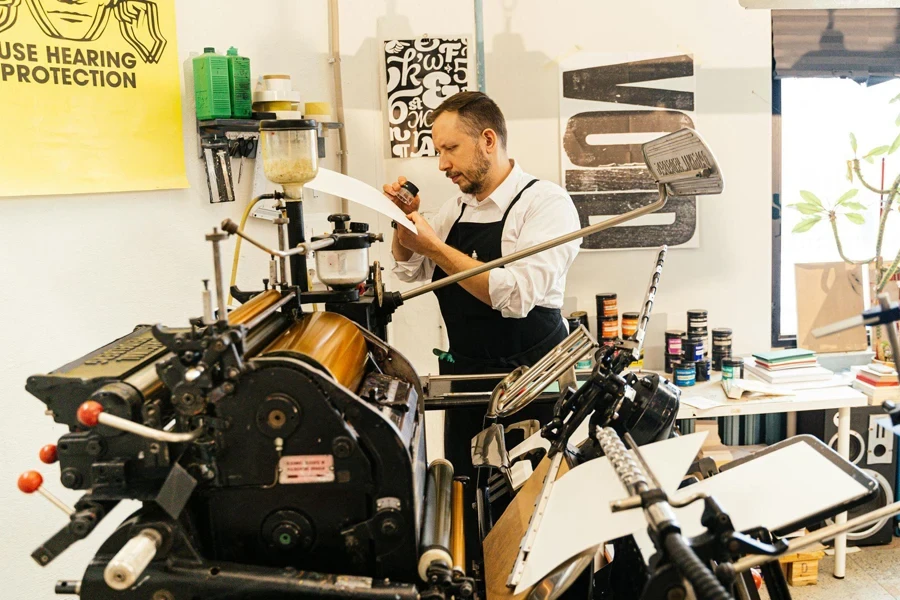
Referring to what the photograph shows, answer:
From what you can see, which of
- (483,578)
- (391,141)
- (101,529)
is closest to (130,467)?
(483,578)

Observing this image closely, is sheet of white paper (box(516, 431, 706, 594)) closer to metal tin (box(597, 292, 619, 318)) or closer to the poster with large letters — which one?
metal tin (box(597, 292, 619, 318))

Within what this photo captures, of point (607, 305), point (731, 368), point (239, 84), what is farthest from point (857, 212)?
point (239, 84)

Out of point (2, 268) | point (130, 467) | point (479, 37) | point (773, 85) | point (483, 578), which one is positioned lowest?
point (483, 578)

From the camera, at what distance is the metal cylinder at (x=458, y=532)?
1.12 metres

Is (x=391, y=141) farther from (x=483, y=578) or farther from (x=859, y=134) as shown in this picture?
(x=483, y=578)

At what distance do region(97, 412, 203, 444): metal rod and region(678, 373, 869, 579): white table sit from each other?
2.33 meters

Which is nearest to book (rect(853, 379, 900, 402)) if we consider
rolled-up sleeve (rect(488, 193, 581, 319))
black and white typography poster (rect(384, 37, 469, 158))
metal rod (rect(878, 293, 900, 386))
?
rolled-up sleeve (rect(488, 193, 581, 319))

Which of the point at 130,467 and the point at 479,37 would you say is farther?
the point at 479,37

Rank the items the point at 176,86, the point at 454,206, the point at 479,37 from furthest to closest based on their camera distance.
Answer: the point at 479,37, the point at 454,206, the point at 176,86

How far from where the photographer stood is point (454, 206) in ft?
9.86

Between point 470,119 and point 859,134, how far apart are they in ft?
6.53

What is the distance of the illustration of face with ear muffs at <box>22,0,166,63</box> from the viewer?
1991 millimetres

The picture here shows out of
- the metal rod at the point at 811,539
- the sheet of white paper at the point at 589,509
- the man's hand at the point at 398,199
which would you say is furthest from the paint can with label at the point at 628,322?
the metal rod at the point at 811,539

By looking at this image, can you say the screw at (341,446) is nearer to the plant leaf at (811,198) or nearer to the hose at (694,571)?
the hose at (694,571)
